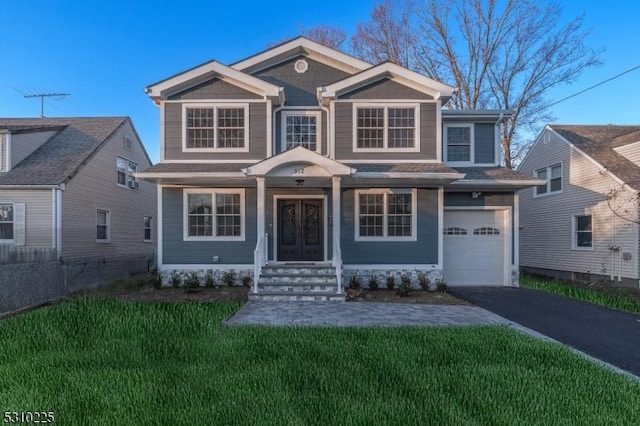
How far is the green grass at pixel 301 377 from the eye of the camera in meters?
3.40

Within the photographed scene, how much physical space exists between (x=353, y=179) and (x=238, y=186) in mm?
3530

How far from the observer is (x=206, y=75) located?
10992 millimetres

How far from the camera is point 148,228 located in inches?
742

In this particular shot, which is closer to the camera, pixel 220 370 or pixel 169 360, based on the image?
pixel 220 370

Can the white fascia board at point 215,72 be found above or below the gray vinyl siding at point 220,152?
above

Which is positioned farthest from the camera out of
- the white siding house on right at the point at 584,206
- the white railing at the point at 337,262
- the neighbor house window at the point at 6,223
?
the neighbor house window at the point at 6,223

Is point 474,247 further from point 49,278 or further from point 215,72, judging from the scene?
point 49,278

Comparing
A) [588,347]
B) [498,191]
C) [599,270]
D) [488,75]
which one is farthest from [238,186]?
[488,75]

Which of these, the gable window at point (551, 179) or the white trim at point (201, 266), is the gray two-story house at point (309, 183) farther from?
the gable window at point (551, 179)

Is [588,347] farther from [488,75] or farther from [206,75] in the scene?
[488,75]

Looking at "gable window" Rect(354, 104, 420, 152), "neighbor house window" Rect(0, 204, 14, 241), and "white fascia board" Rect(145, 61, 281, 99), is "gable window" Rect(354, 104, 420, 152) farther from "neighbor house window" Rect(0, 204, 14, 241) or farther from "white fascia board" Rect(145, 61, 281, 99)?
"neighbor house window" Rect(0, 204, 14, 241)

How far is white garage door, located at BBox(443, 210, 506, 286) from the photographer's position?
11797mm

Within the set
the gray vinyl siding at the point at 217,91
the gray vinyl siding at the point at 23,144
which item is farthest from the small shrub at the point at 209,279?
the gray vinyl siding at the point at 23,144

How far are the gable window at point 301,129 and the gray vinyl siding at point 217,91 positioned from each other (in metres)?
1.18
